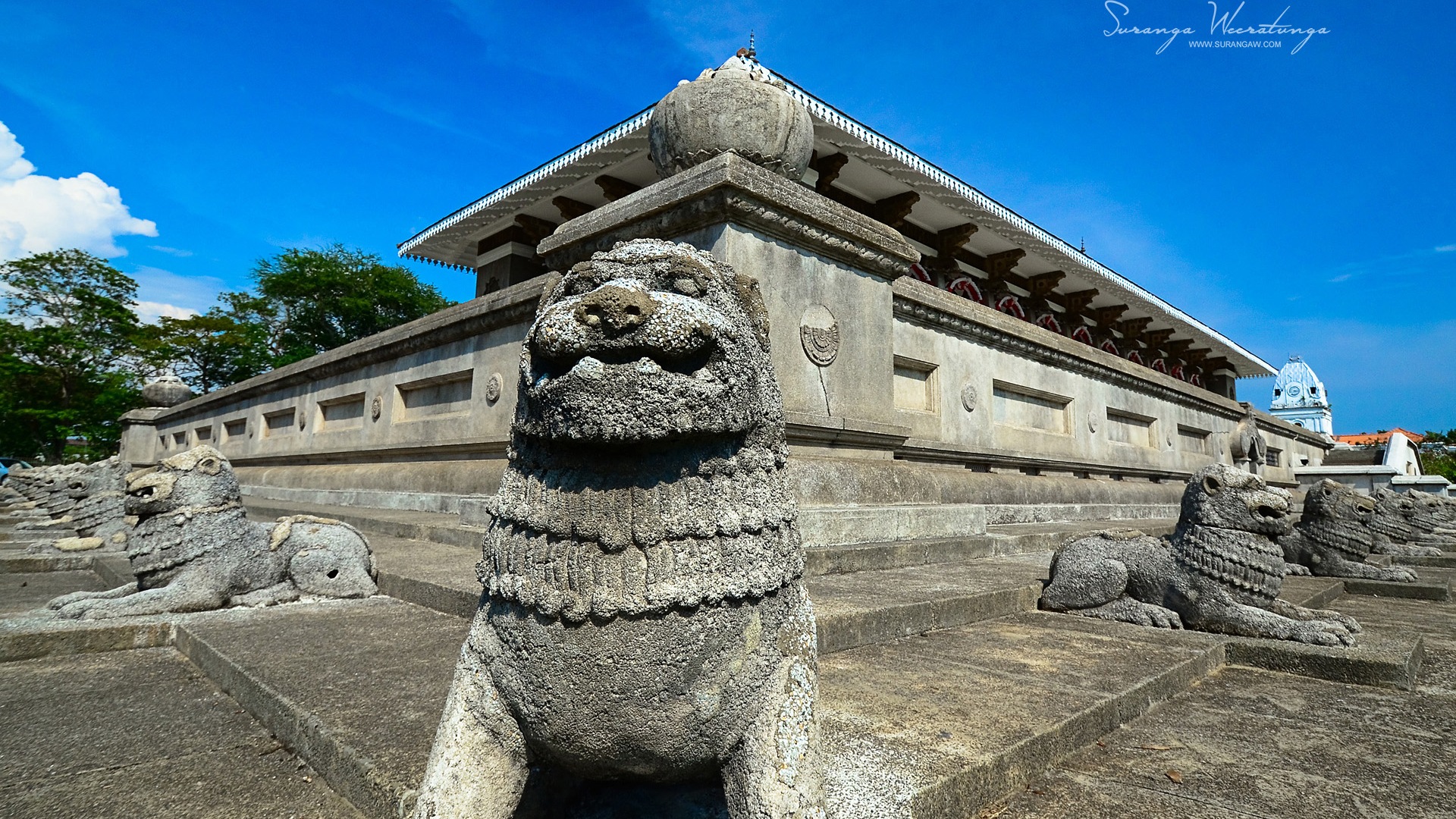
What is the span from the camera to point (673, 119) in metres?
4.31

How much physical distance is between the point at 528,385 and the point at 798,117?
363cm

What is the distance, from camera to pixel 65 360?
2286 centimetres

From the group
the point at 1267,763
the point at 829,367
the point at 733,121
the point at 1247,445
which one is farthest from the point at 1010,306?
the point at 1267,763

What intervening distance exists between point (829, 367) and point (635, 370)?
10.7 feet

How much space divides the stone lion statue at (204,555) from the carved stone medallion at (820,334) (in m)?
2.75

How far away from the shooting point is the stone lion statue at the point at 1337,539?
474cm

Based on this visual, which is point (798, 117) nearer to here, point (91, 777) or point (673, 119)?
point (673, 119)

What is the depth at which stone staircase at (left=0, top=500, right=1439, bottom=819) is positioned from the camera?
1.53 meters

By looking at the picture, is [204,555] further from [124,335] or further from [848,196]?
[124,335]

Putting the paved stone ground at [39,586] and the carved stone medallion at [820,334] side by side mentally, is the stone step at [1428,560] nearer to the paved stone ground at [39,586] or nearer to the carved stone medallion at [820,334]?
the carved stone medallion at [820,334]

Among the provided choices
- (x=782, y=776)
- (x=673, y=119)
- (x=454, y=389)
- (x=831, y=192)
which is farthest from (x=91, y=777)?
(x=831, y=192)

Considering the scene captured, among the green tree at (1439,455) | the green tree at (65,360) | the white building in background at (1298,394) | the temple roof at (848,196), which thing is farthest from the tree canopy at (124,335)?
the white building in background at (1298,394)

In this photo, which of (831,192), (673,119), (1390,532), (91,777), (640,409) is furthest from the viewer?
(831,192)

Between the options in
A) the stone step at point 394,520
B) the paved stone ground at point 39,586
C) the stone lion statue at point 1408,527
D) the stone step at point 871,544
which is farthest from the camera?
the stone lion statue at point 1408,527
